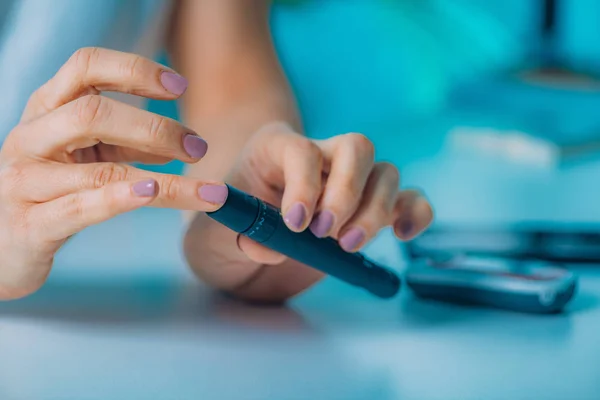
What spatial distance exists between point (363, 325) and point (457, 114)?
79 cm

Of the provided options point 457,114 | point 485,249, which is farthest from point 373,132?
point 485,249

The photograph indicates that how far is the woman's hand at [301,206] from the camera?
0.32 meters

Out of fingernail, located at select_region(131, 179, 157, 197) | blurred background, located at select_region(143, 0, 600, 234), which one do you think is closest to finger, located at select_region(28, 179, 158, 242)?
fingernail, located at select_region(131, 179, 157, 197)

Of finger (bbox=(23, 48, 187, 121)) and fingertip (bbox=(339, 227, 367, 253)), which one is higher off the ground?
finger (bbox=(23, 48, 187, 121))

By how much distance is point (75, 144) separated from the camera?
33 centimetres

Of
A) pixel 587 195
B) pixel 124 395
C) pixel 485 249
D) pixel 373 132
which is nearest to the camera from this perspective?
pixel 124 395

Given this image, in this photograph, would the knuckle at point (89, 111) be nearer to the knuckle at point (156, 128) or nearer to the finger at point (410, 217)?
the knuckle at point (156, 128)

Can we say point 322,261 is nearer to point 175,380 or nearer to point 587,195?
point 175,380

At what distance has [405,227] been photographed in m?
0.37

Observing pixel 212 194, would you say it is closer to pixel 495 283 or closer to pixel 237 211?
pixel 237 211

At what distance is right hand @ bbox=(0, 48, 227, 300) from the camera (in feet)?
0.96

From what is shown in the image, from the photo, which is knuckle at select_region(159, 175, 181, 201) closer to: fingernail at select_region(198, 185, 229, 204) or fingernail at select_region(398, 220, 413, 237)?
fingernail at select_region(198, 185, 229, 204)

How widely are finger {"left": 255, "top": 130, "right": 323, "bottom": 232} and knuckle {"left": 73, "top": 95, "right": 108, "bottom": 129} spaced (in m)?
→ 0.09

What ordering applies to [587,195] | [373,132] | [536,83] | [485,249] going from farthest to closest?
[536,83]
[373,132]
[587,195]
[485,249]
